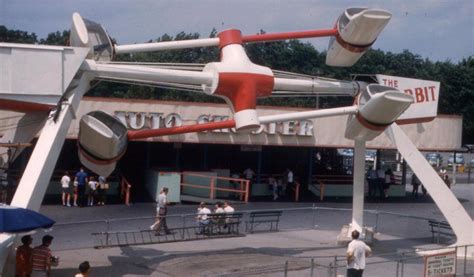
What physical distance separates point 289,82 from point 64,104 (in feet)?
21.4

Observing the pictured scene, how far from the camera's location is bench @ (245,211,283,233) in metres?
28.2

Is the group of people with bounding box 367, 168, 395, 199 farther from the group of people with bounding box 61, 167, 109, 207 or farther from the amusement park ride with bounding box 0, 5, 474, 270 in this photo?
the amusement park ride with bounding box 0, 5, 474, 270

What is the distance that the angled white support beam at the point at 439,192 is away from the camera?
25609mm

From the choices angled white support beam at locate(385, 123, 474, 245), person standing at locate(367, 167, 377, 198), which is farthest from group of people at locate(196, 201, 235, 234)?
person standing at locate(367, 167, 377, 198)

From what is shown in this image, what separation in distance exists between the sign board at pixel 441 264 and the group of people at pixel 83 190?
60.7 feet

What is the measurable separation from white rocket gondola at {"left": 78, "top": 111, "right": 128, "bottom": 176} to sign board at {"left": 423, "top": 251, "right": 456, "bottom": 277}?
25.3 ft

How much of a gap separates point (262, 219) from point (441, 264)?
12.6 metres

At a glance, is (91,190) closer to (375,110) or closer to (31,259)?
(375,110)

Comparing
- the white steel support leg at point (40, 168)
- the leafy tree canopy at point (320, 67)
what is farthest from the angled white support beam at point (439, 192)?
the leafy tree canopy at point (320, 67)

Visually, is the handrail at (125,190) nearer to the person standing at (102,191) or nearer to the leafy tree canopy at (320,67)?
the person standing at (102,191)

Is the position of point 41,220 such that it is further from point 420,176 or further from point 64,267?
point 420,176

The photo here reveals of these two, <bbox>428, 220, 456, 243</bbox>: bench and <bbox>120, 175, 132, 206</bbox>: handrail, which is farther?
<bbox>120, 175, 132, 206</bbox>: handrail

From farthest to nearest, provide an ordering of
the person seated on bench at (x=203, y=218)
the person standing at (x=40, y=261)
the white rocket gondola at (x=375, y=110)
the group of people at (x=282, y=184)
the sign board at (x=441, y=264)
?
the group of people at (x=282, y=184) < the person seated on bench at (x=203, y=218) < the white rocket gondola at (x=375, y=110) < the person standing at (x=40, y=261) < the sign board at (x=441, y=264)

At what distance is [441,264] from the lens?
59.2 ft
